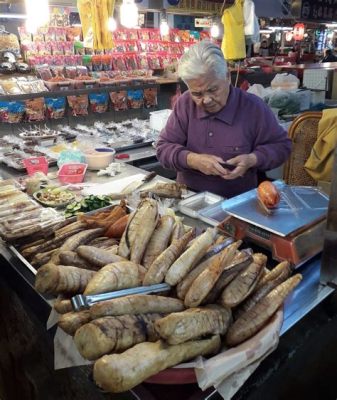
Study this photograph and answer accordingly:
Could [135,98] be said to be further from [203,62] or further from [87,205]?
[87,205]

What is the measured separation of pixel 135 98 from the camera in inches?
183

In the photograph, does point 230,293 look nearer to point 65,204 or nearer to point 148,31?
point 65,204

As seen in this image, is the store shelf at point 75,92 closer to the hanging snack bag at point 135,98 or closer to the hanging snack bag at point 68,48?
the hanging snack bag at point 135,98

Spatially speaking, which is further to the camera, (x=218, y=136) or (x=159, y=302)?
(x=218, y=136)

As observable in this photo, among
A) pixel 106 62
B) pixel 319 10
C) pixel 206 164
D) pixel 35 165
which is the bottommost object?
pixel 35 165

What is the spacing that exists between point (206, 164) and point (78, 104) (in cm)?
259

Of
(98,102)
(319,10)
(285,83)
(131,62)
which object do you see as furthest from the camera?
(319,10)

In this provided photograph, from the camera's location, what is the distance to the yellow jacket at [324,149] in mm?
2768

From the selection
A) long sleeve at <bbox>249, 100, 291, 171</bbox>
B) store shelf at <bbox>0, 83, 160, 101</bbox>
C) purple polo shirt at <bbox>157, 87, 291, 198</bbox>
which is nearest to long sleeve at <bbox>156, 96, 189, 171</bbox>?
purple polo shirt at <bbox>157, 87, 291, 198</bbox>

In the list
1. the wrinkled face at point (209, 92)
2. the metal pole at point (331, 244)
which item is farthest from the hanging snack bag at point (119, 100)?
the metal pole at point (331, 244)

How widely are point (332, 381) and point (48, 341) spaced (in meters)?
1.14

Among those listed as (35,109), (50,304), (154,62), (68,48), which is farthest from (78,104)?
(50,304)

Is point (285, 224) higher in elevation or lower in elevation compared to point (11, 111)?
lower

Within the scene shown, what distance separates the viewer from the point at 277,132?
230cm
